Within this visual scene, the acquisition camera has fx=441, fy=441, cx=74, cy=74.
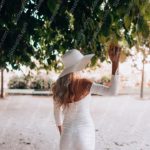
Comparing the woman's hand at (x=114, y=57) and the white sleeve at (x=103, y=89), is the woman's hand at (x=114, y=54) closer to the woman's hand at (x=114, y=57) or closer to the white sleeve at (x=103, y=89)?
the woman's hand at (x=114, y=57)

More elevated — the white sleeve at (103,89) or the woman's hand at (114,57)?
the woman's hand at (114,57)

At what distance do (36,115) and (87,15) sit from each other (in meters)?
9.90

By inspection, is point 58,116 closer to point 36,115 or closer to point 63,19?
point 63,19

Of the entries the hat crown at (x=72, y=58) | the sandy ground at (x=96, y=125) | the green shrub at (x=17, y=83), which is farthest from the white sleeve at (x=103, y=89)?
the green shrub at (x=17, y=83)

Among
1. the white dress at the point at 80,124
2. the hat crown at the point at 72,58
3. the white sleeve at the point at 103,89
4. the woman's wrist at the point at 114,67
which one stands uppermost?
the hat crown at the point at 72,58

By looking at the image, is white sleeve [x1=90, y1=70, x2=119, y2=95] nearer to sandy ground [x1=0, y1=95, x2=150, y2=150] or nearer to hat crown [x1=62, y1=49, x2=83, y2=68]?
hat crown [x1=62, y1=49, x2=83, y2=68]

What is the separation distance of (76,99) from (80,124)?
224 millimetres

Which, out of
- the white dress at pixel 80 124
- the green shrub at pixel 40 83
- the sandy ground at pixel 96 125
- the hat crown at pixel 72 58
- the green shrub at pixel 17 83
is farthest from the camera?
the green shrub at pixel 17 83

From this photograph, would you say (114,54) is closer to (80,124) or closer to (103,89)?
(103,89)

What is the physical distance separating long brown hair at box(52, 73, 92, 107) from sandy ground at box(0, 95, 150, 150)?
4.95 metres

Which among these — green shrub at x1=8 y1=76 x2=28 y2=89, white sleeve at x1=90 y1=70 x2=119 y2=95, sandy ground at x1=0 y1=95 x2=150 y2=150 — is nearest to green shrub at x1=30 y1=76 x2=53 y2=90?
green shrub at x1=8 y1=76 x2=28 y2=89

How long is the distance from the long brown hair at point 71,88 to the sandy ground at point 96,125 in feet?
16.2

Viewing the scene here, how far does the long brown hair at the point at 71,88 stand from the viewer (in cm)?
389

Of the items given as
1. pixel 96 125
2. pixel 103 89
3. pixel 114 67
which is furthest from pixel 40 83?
pixel 103 89
